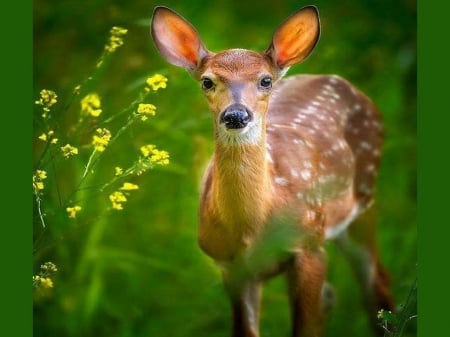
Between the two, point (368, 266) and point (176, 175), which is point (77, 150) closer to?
point (176, 175)

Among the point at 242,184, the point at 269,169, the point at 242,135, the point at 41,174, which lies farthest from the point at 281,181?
the point at 41,174

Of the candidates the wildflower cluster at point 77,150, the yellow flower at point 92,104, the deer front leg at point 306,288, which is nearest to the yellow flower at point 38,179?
the wildflower cluster at point 77,150

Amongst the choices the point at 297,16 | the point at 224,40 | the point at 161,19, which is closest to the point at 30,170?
the point at 161,19

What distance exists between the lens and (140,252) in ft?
21.4

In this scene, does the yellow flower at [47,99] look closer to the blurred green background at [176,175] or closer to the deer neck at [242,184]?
the deer neck at [242,184]

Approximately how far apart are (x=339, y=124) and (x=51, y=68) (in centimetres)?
114

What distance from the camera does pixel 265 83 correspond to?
520cm

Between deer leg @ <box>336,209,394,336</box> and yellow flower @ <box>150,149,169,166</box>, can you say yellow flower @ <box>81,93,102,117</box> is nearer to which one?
yellow flower @ <box>150,149,169,166</box>

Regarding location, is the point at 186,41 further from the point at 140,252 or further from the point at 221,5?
the point at 140,252

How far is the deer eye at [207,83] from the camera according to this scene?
5180 millimetres

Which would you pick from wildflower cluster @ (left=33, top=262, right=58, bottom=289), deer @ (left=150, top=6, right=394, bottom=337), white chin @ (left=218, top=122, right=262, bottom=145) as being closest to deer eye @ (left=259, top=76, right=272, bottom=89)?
deer @ (left=150, top=6, right=394, bottom=337)

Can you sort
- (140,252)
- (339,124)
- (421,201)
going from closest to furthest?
(421,201)
(339,124)
(140,252)

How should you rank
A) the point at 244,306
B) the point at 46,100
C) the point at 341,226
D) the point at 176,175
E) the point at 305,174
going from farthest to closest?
the point at 176,175, the point at 341,226, the point at 244,306, the point at 305,174, the point at 46,100

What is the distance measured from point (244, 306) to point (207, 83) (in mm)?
900
